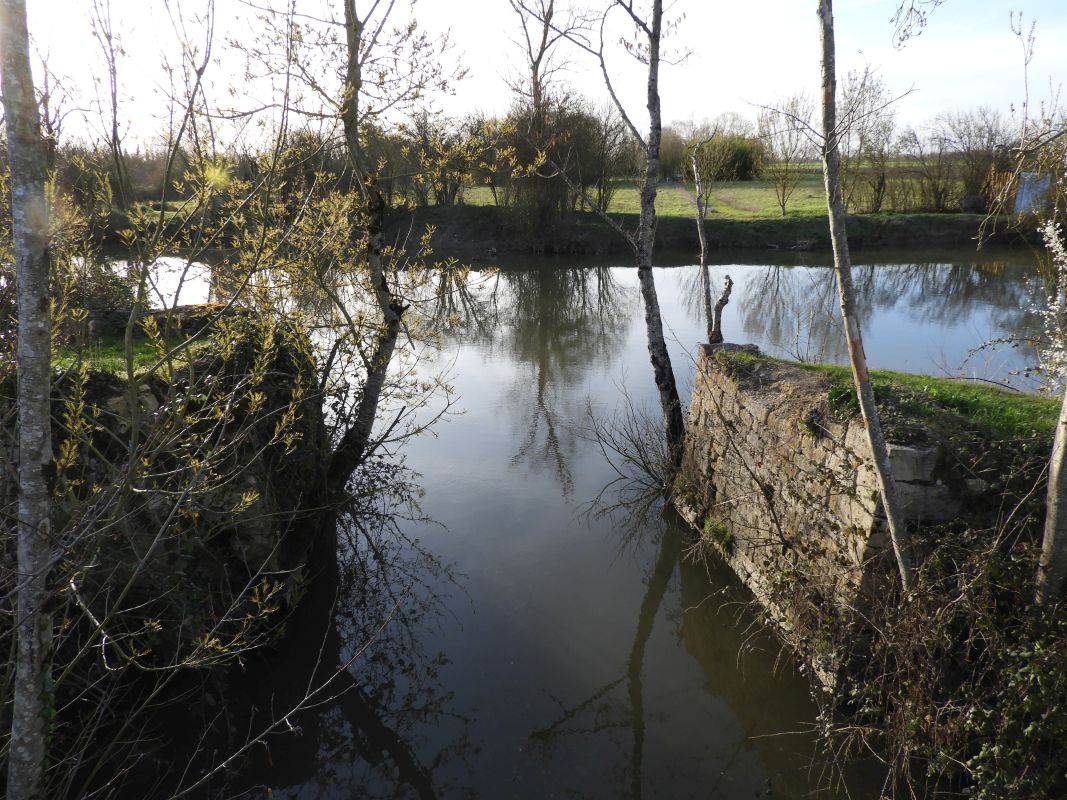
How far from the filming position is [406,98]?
694 centimetres

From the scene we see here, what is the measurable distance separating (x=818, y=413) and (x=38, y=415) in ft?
14.8

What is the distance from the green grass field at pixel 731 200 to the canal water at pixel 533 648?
66.4ft

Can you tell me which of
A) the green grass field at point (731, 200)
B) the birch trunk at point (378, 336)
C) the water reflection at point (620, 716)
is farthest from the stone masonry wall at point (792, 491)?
the green grass field at point (731, 200)

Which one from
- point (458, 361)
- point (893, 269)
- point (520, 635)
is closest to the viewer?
point (520, 635)

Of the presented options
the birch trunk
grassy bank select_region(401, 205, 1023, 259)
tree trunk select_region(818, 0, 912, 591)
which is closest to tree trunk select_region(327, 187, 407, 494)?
the birch trunk

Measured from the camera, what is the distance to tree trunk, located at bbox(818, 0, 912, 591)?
12.4 feet

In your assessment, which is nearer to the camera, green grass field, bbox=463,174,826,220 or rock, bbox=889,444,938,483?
rock, bbox=889,444,938,483

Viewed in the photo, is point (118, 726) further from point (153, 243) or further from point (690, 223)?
point (690, 223)

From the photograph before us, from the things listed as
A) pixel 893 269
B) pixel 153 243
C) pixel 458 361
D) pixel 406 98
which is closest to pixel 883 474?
pixel 153 243

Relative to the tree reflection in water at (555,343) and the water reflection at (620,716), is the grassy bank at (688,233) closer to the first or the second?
the tree reflection in water at (555,343)

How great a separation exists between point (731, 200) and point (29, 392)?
34376 mm

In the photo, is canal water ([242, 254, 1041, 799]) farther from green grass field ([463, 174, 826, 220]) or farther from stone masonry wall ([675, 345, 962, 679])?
green grass field ([463, 174, 826, 220])

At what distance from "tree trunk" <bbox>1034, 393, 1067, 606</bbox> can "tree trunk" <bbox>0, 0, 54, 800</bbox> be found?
4422 mm

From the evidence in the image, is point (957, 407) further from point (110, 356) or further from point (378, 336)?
point (110, 356)
